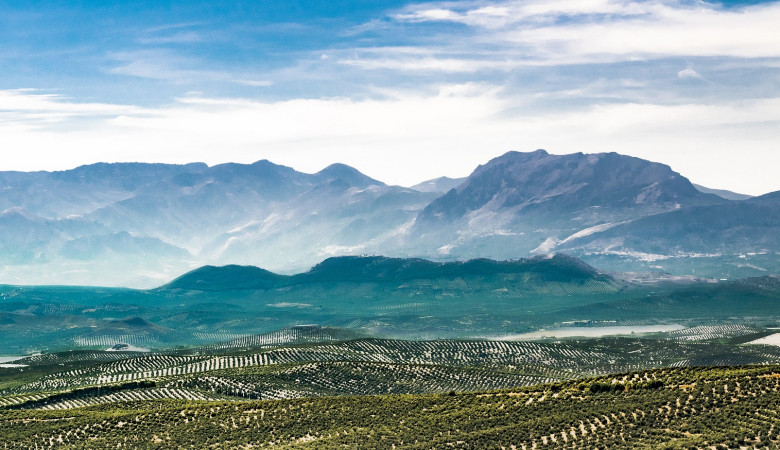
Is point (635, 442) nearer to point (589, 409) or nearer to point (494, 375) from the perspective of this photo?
point (589, 409)

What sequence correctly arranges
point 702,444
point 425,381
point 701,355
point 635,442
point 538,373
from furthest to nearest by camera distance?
1. point 701,355
2. point 538,373
3. point 425,381
4. point 635,442
5. point 702,444

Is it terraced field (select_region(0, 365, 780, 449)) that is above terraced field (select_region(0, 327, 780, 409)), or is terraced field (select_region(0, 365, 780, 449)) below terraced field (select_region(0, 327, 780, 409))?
above

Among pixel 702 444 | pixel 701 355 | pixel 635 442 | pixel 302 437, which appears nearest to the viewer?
pixel 702 444

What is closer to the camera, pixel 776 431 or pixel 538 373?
pixel 776 431

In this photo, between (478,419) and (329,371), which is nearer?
(478,419)

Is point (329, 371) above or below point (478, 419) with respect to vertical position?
below

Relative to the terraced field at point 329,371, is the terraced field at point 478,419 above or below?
above

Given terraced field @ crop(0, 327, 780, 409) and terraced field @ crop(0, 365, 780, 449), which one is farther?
terraced field @ crop(0, 327, 780, 409)

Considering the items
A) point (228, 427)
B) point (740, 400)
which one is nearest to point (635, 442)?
point (740, 400)
